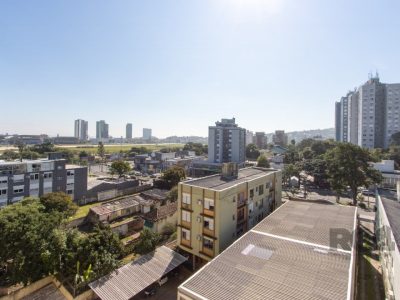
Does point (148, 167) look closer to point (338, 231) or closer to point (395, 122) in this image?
point (338, 231)

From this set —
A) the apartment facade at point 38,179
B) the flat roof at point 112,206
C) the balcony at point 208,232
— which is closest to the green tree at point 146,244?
the balcony at point 208,232

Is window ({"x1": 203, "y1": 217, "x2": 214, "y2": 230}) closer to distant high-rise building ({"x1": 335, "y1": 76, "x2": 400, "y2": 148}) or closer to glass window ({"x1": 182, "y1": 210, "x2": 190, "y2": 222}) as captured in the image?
glass window ({"x1": 182, "y1": 210, "x2": 190, "y2": 222})

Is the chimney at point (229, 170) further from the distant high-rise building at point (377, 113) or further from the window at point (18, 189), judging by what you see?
the distant high-rise building at point (377, 113)

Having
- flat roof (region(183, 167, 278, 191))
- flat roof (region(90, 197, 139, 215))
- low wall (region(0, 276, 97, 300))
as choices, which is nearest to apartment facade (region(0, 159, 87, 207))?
flat roof (region(90, 197, 139, 215))

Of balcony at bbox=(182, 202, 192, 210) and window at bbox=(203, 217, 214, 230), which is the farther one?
balcony at bbox=(182, 202, 192, 210)

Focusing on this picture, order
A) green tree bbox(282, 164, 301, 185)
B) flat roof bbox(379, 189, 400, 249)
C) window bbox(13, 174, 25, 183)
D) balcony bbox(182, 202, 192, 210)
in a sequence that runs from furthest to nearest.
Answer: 1. green tree bbox(282, 164, 301, 185)
2. window bbox(13, 174, 25, 183)
3. balcony bbox(182, 202, 192, 210)
4. flat roof bbox(379, 189, 400, 249)

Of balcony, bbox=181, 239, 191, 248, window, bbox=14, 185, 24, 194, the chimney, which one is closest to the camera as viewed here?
balcony, bbox=181, 239, 191, 248
